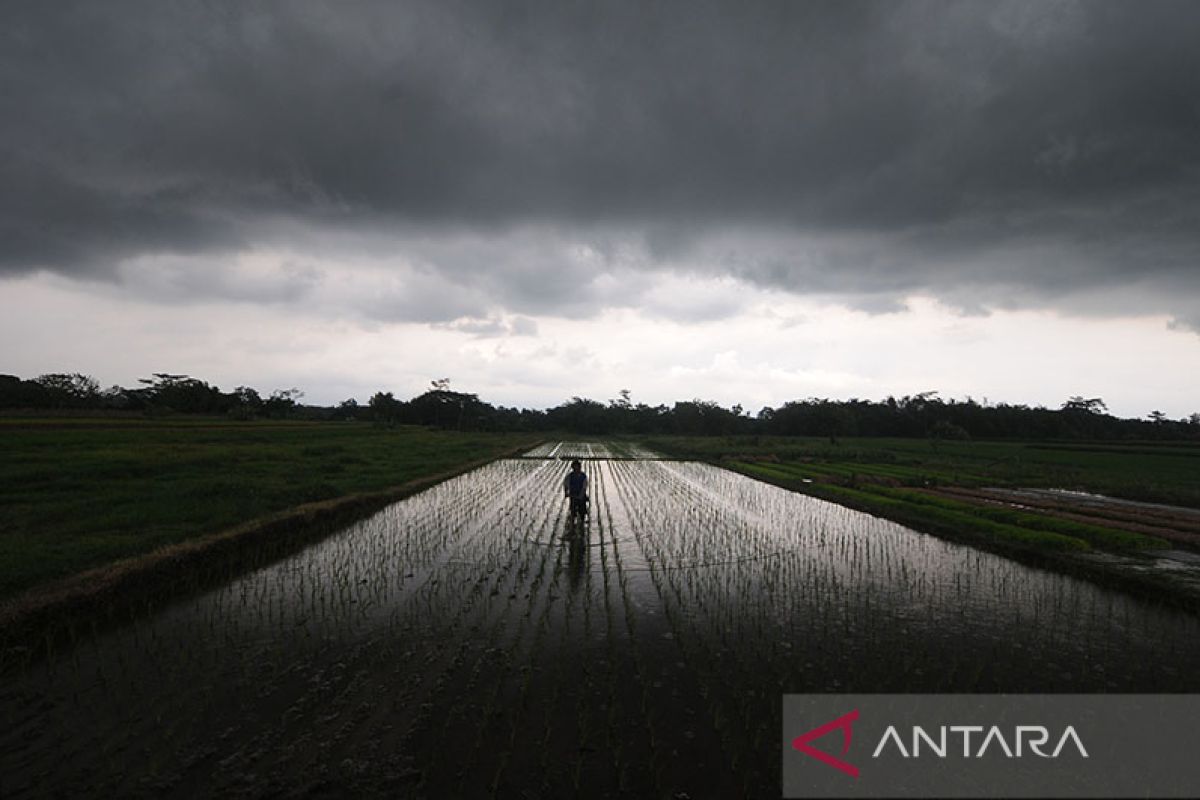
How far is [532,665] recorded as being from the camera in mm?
6512

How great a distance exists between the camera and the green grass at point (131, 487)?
1043cm

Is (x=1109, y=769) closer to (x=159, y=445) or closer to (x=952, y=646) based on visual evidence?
(x=952, y=646)

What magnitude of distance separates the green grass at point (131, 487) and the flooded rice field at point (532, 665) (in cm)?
299

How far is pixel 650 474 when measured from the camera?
32906 mm

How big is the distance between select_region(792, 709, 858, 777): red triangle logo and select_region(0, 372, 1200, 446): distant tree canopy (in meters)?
61.9

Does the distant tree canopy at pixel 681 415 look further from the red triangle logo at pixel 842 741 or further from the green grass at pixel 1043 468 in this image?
the red triangle logo at pixel 842 741

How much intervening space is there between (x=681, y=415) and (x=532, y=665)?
104971 millimetres

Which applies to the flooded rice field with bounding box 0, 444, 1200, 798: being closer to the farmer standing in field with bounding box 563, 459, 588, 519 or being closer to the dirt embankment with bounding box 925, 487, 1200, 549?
the farmer standing in field with bounding box 563, 459, 588, 519

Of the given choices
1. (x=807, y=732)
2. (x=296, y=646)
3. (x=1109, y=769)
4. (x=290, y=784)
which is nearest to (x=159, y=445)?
(x=296, y=646)

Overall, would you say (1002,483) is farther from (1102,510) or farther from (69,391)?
(69,391)

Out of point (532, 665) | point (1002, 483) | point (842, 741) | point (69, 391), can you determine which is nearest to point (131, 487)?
point (532, 665)

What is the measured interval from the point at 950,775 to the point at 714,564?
710 centimetres

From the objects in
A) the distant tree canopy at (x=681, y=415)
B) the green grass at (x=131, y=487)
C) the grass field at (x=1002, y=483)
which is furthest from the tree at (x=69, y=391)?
the grass field at (x=1002, y=483)

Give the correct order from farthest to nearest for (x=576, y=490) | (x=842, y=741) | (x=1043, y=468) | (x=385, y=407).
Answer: (x=385, y=407) → (x=1043, y=468) → (x=576, y=490) → (x=842, y=741)
